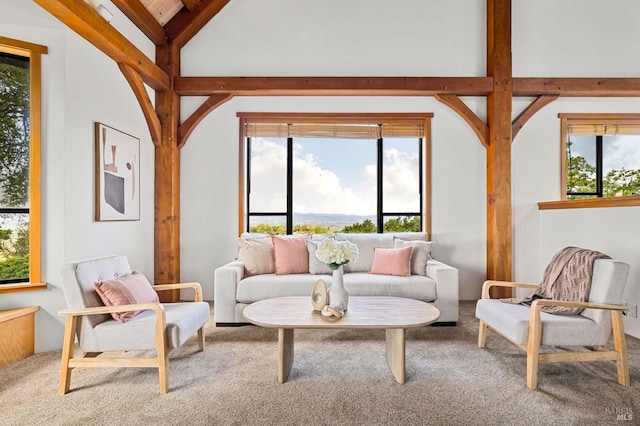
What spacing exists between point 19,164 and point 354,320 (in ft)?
9.73

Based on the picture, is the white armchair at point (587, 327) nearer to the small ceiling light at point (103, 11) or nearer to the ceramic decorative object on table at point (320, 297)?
the ceramic decorative object on table at point (320, 297)

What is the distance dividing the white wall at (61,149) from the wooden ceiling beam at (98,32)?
0.22 meters

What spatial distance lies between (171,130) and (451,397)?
400 centimetres

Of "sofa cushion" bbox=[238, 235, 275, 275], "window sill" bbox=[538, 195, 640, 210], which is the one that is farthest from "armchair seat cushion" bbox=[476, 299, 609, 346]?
"sofa cushion" bbox=[238, 235, 275, 275]

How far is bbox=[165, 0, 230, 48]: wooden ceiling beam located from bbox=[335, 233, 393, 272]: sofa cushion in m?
3.12

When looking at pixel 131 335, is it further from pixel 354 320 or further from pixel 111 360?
pixel 354 320

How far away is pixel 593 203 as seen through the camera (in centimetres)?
343

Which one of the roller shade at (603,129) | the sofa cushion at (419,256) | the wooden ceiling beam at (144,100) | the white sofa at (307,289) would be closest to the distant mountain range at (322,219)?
the sofa cushion at (419,256)

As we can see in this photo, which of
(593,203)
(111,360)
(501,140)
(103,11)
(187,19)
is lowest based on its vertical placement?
(111,360)

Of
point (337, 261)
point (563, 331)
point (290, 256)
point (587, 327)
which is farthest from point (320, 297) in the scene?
point (587, 327)

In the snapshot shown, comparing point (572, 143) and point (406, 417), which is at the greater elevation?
point (572, 143)

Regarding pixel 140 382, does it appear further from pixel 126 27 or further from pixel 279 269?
pixel 126 27

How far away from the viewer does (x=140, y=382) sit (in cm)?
225

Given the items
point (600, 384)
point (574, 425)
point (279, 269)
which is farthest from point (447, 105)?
point (574, 425)
